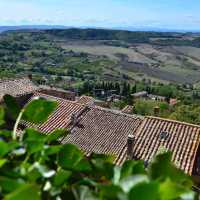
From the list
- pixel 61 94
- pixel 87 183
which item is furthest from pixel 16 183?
pixel 61 94

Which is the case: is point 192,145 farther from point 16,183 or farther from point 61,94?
point 61,94

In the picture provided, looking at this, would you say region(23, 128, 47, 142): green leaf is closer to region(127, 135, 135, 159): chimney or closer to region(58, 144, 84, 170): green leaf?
region(58, 144, 84, 170): green leaf

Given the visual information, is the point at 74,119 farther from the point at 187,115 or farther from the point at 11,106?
the point at 187,115

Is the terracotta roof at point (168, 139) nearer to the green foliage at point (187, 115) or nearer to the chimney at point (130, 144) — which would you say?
the chimney at point (130, 144)

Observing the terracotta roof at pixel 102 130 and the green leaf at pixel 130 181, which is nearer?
the green leaf at pixel 130 181

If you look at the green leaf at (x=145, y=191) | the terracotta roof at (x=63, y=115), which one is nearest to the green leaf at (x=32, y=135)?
the green leaf at (x=145, y=191)

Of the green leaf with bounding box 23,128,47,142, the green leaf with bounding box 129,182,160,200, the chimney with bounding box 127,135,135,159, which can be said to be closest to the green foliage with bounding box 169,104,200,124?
the chimney with bounding box 127,135,135,159
